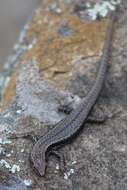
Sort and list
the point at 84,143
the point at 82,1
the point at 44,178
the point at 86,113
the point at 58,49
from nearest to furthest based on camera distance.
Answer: the point at 44,178 < the point at 84,143 < the point at 86,113 < the point at 58,49 < the point at 82,1

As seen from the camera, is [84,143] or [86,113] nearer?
[84,143]

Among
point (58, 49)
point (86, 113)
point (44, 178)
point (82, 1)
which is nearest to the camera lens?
point (44, 178)

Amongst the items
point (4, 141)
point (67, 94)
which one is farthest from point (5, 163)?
point (67, 94)

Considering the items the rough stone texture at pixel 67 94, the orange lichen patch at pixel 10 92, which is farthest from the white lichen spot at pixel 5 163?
the orange lichen patch at pixel 10 92

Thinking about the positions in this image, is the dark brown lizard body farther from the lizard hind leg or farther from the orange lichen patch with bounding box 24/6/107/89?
the orange lichen patch with bounding box 24/6/107/89

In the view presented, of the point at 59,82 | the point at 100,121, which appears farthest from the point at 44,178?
the point at 59,82

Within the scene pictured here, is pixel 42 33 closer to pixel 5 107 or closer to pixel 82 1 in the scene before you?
pixel 82 1

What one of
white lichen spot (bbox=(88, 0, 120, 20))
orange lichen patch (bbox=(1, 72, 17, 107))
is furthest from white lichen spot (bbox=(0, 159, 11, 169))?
white lichen spot (bbox=(88, 0, 120, 20))
